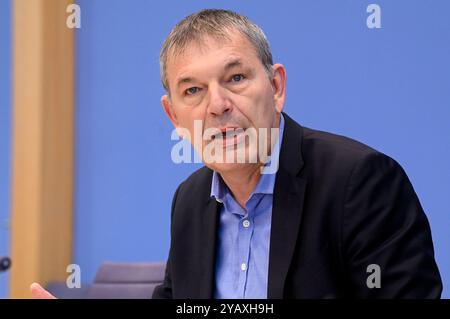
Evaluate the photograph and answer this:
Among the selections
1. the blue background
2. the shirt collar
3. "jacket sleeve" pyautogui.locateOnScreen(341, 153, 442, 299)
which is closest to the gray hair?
the shirt collar

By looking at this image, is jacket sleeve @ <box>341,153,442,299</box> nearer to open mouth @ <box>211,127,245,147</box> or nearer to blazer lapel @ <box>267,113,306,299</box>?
blazer lapel @ <box>267,113,306,299</box>

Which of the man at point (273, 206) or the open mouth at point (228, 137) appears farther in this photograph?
the open mouth at point (228, 137)

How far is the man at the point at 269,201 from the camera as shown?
0.92 m

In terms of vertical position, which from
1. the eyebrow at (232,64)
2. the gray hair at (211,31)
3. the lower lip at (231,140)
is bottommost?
the lower lip at (231,140)

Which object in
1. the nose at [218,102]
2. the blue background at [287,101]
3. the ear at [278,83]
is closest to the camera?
the nose at [218,102]

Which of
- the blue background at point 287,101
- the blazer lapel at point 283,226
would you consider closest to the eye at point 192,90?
the blazer lapel at point 283,226

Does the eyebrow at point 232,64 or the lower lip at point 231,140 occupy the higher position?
the eyebrow at point 232,64

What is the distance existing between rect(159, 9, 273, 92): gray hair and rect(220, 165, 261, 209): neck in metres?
0.21

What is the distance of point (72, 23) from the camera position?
7.80 ft

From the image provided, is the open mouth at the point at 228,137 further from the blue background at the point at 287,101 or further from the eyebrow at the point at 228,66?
the blue background at the point at 287,101

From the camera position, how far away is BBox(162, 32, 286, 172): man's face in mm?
1018

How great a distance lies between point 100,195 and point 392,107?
1.33m
